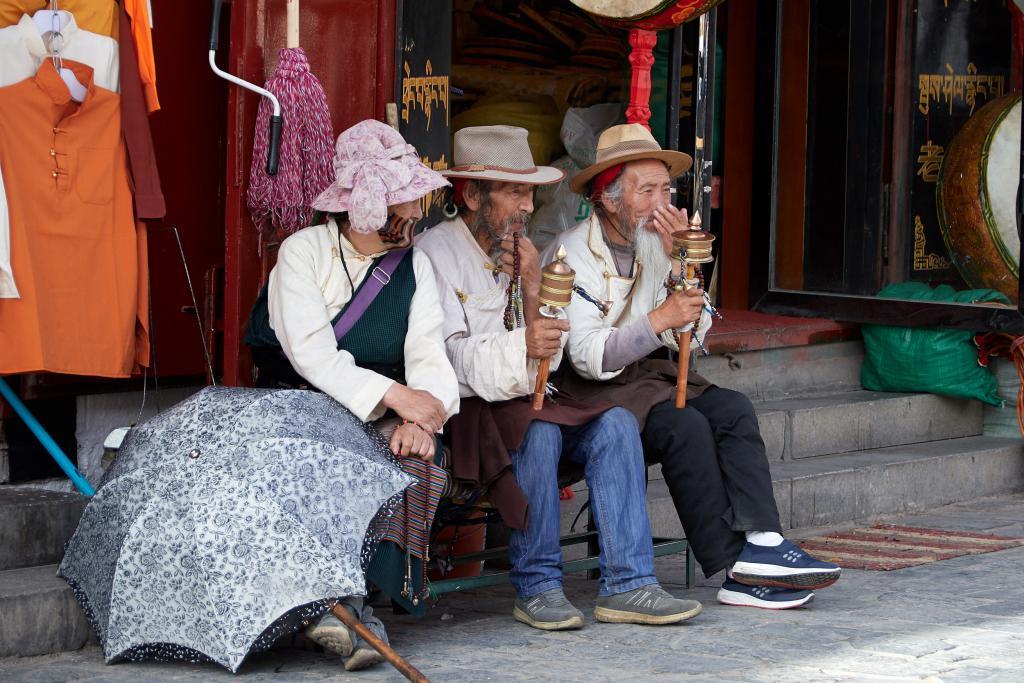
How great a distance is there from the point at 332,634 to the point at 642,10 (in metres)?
2.37

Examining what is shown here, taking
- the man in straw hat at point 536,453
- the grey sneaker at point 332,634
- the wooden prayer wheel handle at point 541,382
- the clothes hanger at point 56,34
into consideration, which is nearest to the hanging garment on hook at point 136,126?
the clothes hanger at point 56,34

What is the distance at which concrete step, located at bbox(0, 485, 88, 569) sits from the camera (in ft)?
14.4

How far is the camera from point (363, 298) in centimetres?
433

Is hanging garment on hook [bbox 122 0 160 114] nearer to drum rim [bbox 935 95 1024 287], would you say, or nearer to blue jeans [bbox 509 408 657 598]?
blue jeans [bbox 509 408 657 598]

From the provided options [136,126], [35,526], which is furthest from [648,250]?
[35,526]

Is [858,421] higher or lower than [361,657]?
higher

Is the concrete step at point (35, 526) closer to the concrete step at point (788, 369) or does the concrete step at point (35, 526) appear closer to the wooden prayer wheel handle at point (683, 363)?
the wooden prayer wheel handle at point (683, 363)

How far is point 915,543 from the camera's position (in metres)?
5.91

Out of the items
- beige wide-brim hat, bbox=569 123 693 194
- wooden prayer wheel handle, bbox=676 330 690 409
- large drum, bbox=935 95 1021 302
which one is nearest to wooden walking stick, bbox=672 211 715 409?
wooden prayer wheel handle, bbox=676 330 690 409

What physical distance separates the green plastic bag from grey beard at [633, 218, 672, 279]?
2.70 metres

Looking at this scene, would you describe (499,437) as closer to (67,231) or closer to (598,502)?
(598,502)

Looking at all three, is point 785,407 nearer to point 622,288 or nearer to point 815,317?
point 815,317

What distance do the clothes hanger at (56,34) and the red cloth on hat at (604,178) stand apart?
1638 mm

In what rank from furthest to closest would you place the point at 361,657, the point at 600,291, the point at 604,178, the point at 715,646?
1. the point at 604,178
2. the point at 600,291
3. the point at 715,646
4. the point at 361,657
